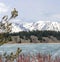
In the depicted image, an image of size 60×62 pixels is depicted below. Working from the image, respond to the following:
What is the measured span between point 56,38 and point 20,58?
136568 mm

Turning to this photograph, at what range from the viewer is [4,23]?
7.46 m

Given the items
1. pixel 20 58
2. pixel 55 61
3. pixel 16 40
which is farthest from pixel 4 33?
pixel 16 40

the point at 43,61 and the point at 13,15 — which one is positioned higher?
the point at 13,15

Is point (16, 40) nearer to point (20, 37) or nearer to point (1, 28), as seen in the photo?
point (20, 37)

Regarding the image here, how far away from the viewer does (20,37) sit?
145 m

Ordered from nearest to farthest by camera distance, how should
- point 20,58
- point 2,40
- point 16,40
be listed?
point 2,40 → point 20,58 → point 16,40

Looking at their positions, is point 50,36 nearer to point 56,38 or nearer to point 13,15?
point 56,38

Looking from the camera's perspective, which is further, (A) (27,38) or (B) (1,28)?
(A) (27,38)

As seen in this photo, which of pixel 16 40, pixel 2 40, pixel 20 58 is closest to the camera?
pixel 2 40

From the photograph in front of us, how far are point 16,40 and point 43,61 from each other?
128497 millimetres

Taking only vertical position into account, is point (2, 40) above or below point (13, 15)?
below

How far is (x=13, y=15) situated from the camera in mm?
7395

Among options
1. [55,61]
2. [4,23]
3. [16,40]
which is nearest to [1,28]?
[4,23]

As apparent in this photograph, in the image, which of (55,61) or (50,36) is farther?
(50,36)
